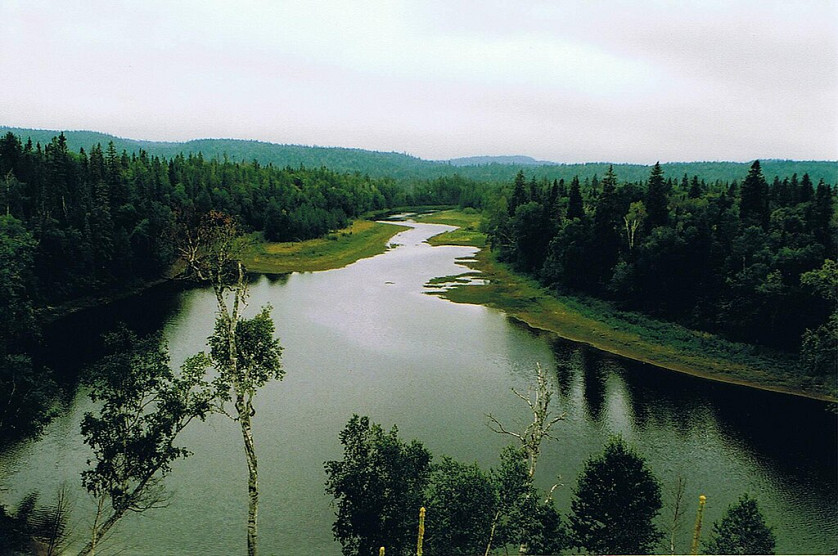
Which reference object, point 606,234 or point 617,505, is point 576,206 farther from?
point 617,505

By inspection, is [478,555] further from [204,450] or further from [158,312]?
[158,312]

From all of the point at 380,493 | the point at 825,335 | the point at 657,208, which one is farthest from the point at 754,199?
the point at 380,493

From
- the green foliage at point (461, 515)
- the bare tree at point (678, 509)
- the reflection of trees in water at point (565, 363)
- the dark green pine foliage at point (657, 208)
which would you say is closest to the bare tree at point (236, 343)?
the green foliage at point (461, 515)

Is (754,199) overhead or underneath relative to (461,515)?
overhead

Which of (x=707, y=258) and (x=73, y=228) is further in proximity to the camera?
(x=73, y=228)

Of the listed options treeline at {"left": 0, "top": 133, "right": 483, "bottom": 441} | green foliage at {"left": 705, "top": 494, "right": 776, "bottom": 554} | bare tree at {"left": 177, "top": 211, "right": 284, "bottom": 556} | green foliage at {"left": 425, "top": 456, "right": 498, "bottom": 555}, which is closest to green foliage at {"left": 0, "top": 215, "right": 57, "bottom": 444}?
treeline at {"left": 0, "top": 133, "right": 483, "bottom": 441}

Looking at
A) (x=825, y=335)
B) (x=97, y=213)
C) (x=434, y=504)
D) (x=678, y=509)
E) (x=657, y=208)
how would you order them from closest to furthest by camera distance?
(x=434, y=504), (x=678, y=509), (x=825, y=335), (x=657, y=208), (x=97, y=213)
